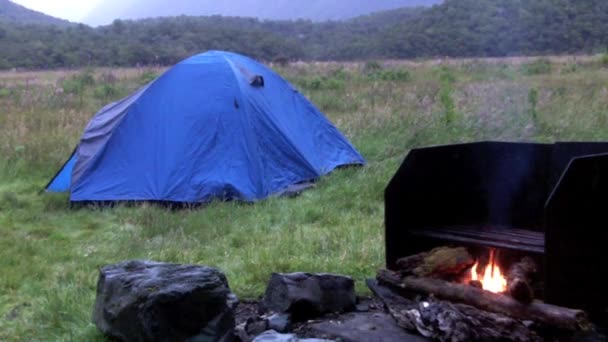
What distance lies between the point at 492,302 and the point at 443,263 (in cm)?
44

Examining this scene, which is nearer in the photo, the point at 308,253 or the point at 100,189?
the point at 308,253

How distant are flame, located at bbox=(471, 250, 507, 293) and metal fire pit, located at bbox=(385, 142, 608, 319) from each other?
0.13 meters

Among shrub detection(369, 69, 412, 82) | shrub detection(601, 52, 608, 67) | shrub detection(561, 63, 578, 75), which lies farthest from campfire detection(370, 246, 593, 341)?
shrub detection(369, 69, 412, 82)

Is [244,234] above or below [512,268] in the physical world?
below

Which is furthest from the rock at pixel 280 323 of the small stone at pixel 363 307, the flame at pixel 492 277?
the flame at pixel 492 277

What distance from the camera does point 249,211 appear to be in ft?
23.3

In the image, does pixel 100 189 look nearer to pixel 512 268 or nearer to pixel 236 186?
pixel 236 186

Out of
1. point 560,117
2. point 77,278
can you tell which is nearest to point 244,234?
point 77,278

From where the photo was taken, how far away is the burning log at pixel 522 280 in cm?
348

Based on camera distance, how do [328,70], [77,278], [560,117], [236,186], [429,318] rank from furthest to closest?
[328,70] < [560,117] < [236,186] < [77,278] < [429,318]

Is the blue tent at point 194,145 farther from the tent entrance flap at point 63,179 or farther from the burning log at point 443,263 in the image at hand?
the burning log at point 443,263

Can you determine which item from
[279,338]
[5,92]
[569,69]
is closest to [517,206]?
[279,338]

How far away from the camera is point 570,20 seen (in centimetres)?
891

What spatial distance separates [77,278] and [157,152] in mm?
2765
